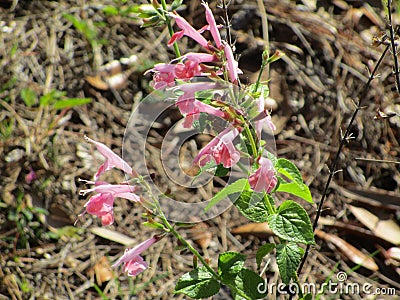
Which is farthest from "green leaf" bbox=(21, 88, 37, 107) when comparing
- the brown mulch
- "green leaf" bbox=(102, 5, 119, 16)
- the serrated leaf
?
the serrated leaf

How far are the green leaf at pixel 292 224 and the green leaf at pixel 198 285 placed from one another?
25 centimetres

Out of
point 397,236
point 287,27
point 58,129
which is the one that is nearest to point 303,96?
point 287,27

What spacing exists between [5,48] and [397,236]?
2369 mm

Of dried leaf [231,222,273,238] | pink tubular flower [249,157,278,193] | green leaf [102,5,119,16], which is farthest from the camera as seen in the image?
green leaf [102,5,119,16]

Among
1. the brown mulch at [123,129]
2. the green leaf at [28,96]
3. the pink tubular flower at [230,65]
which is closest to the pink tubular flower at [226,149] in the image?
the pink tubular flower at [230,65]

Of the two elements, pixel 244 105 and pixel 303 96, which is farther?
pixel 303 96

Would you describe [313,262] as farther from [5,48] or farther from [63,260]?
[5,48]

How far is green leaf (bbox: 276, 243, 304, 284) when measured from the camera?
1411 mm

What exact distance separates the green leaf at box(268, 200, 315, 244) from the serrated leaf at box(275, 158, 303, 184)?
70mm

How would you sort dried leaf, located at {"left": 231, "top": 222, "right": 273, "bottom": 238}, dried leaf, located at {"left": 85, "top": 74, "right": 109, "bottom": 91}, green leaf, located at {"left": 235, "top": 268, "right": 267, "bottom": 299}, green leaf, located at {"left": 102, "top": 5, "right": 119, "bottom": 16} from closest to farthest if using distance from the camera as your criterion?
green leaf, located at {"left": 235, "top": 268, "right": 267, "bottom": 299} < dried leaf, located at {"left": 231, "top": 222, "right": 273, "bottom": 238} < dried leaf, located at {"left": 85, "top": 74, "right": 109, "bottom": 91} < green leaf, located at {"left": 102, "top": 5, "right": 119, "bottom": 16}

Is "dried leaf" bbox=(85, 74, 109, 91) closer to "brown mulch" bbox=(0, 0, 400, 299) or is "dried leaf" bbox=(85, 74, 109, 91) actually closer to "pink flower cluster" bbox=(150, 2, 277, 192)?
"brown mulch" bbox=(0, 0, 400, 299)

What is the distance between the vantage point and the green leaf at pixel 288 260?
4.63 ft

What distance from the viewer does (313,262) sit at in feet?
7.85

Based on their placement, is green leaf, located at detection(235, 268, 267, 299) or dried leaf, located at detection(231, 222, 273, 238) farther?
dried leaf, located at detection(231, 222, 273, 238)
